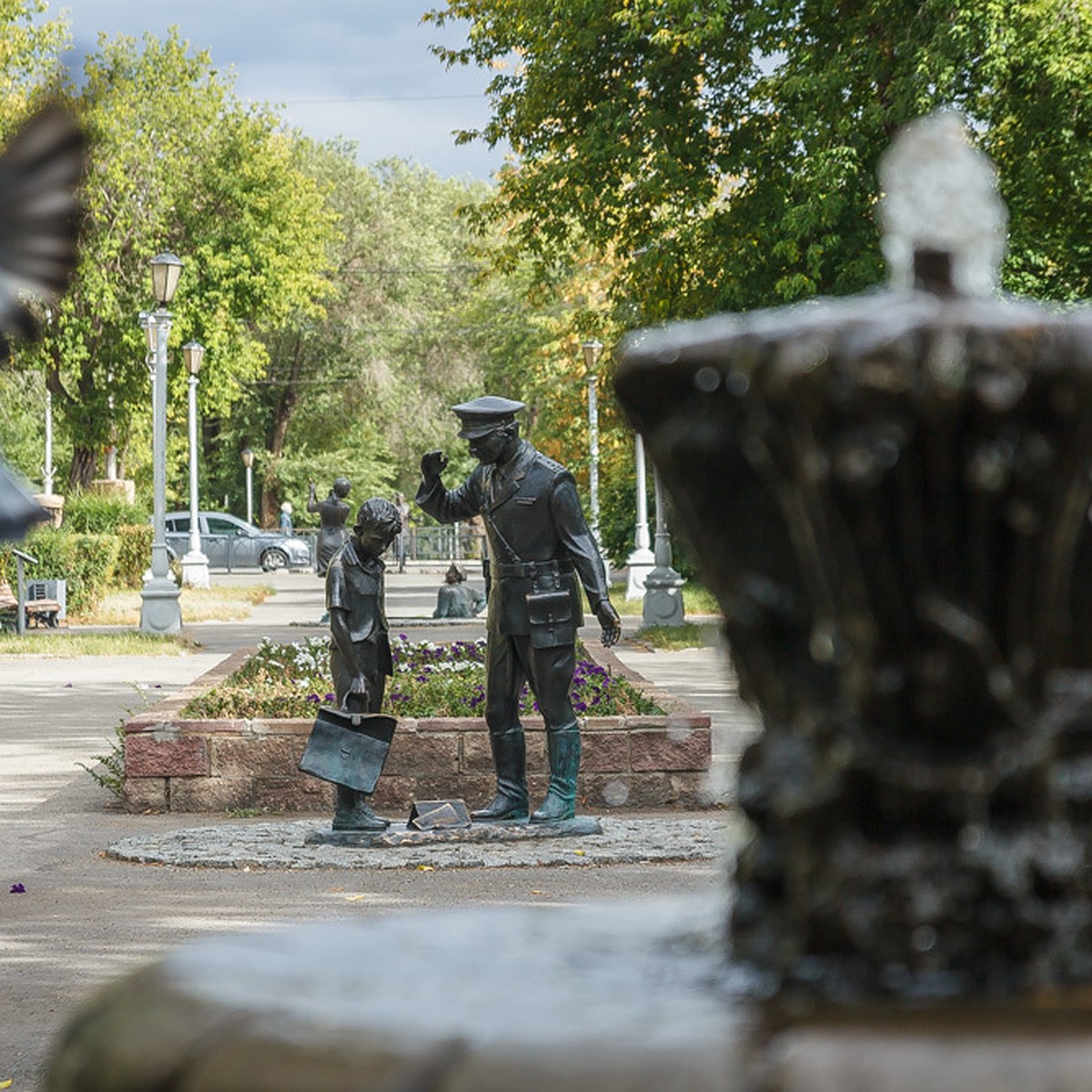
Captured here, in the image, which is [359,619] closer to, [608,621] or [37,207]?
[608,621]

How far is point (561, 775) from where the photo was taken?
371 inches

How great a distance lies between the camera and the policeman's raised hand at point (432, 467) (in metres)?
9.27

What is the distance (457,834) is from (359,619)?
1115 mm

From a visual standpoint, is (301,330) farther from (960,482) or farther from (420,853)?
(960,482)

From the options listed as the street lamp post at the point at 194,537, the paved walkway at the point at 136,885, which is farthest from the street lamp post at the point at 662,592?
the street lamp post at the point at 194,537

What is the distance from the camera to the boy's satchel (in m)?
9.09

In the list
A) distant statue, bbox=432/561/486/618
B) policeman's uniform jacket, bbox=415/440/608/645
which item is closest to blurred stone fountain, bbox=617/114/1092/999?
policeman's uniform jacket, bbox=415/440/608/645

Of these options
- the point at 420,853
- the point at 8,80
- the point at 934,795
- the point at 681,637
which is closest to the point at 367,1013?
the point at 934,795

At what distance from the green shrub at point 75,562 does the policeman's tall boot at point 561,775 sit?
2016 cm

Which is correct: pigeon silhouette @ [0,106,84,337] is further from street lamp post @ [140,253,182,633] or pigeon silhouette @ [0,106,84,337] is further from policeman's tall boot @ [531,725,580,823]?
street lamp post @ [140,253,182,633]

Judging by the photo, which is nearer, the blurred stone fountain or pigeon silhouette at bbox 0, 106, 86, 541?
the blurred stone fountain

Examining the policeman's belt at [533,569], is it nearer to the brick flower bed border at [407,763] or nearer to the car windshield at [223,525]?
the brick flower bed border at [407,763]

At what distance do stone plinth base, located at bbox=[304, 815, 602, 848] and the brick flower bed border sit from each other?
3.64 feet

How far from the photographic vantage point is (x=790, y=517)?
2.06m
